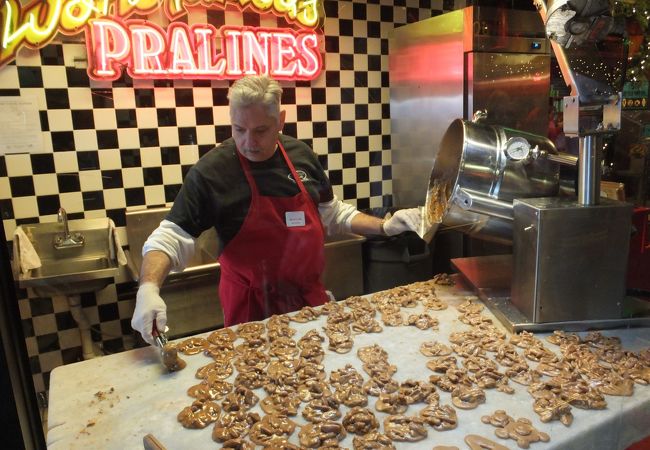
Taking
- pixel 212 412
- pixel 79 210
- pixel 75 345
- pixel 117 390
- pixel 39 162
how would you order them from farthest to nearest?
pixel 79 210 < pixel 39 162 < pixel 75 345 < pixel 117 390 < pixel 212 412

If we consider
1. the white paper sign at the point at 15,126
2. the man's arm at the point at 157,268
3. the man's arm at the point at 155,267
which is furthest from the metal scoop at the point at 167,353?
the white paper sign at the point at 15,126

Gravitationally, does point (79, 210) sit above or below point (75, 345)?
above

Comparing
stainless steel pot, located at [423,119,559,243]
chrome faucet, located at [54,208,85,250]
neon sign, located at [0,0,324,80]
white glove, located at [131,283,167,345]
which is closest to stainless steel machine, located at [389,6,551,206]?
neon sign, located at [0,0,324,80]

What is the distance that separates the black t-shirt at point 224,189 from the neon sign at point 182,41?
0.95 m

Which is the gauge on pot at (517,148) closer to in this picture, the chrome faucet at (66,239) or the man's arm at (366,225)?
the man's arm at (366,225)

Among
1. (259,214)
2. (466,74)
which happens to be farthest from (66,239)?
(466,74)

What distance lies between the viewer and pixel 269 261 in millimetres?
2051

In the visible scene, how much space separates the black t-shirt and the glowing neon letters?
98 cm

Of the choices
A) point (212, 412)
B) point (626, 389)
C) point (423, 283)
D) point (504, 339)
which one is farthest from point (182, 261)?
point (626, 389)

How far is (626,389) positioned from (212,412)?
1026 mm

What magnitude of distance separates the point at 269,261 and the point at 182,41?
1462 millimetres

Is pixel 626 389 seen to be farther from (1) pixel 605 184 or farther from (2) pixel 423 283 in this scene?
(2) pixel 423 283

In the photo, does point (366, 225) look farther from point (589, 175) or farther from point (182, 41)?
point (182, 41)

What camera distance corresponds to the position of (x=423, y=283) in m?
2.05
